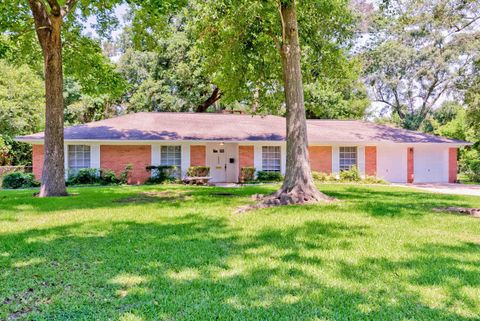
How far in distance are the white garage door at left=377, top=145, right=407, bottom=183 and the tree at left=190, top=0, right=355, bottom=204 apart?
302 inches

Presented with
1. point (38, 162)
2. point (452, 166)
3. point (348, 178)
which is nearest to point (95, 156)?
point (38, 162)

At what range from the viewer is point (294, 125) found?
11148mm

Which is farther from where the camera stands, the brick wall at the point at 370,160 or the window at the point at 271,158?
the brick wall at the point at 370,160

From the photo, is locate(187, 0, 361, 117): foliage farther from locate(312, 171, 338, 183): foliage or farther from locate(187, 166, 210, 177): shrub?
locate(312, 171, 338, 183): foliage

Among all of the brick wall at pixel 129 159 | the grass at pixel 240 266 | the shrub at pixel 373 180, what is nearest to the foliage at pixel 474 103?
the shrub at pixel 373 180

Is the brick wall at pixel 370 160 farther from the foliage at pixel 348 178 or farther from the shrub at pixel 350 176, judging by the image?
the shrub at pixel 350 176

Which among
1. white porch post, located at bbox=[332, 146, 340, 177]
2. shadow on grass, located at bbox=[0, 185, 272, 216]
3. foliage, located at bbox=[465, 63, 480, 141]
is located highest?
foliage, located at bbox=[465, 63, 480, 141]

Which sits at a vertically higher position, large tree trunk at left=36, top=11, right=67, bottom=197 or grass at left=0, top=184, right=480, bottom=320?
large tree trunk at left=36, top=11, right=67, bottom=197

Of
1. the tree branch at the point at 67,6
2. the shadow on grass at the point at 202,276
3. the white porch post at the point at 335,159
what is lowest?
the shadow on grass at the point at 202,276

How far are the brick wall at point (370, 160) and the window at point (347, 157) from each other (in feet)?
2.34

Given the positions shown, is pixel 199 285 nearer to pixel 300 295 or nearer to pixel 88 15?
pixel 300 295

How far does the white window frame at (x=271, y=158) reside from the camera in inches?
818

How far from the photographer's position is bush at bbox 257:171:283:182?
65.6ft

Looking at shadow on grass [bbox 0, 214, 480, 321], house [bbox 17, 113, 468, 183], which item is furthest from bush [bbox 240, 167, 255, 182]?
shadow on grass [bbox 0, 214, 480, 321]
